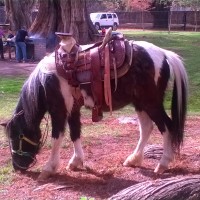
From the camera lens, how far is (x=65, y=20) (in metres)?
23.5

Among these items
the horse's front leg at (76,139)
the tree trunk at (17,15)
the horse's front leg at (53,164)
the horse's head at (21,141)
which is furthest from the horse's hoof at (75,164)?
the tree trunk at (17,15)

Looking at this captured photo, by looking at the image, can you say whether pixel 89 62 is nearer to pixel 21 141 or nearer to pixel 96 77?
pixel 96 77

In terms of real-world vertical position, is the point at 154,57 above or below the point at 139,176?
above

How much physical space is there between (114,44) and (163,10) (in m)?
52.1

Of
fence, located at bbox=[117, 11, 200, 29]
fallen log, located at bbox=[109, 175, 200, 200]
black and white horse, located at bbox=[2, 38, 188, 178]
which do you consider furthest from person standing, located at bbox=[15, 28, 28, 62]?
fence, located at bbox=[117, 11, 200, 29]

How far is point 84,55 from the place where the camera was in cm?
570

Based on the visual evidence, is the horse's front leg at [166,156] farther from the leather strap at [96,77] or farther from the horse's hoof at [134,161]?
the leather strap at [96,77]

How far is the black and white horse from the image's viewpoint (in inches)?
223

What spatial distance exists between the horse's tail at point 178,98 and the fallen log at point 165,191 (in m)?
2.12

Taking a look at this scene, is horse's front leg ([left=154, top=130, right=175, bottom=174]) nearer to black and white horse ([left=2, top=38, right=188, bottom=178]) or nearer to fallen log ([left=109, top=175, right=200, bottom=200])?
black and white horse ([left=2, top=38, right=188, bottom=178])

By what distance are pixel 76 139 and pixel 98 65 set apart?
1072mm

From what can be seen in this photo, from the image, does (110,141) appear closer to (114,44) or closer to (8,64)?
(114,44)

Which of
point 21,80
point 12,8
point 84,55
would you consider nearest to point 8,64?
point 21,80

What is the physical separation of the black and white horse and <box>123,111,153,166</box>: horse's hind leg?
2 cm
